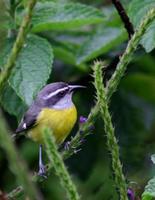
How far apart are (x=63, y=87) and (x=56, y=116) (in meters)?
0.20

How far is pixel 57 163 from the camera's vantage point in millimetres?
1123

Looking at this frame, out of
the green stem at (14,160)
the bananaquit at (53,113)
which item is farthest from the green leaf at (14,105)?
the green stem at (14,160)

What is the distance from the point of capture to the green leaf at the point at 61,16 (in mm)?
3290

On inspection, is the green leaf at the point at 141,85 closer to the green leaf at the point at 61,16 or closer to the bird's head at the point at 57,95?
the bird's head at the point at 57,95

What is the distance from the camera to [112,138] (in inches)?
52.1

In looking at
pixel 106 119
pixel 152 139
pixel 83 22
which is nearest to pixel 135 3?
pixel 83 22

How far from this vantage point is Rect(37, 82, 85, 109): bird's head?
3.81 meters

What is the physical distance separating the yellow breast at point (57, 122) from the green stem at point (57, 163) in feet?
7.43

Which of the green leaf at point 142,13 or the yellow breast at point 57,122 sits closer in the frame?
the green leaf at point 142,13

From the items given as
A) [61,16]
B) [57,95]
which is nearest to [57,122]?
[57,95]

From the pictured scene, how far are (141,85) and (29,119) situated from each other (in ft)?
3.41

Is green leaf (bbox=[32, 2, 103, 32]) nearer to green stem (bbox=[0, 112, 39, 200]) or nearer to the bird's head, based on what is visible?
the bird's head

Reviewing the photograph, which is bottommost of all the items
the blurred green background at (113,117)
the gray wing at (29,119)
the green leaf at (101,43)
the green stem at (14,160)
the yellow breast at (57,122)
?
the blurred green background at (113,117)

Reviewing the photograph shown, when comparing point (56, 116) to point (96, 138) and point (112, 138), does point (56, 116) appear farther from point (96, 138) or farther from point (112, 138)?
point (112, 138)
